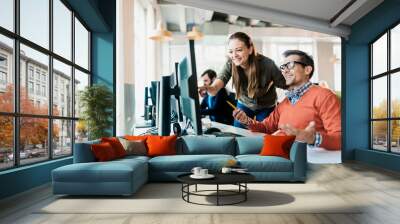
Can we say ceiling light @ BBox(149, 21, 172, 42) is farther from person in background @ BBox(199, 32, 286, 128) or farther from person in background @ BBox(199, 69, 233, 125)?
person in background @ BBox(199, 32, 286, 128)

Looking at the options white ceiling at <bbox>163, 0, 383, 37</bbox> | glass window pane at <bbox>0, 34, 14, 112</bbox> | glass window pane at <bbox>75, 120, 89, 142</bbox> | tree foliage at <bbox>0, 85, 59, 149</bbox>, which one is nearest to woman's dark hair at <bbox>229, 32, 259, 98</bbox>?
white ceiling at <bbox>163, 0, 383, 37</bbox>

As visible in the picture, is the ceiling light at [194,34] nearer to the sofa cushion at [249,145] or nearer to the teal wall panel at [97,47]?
the teal wall panel at [97,47]

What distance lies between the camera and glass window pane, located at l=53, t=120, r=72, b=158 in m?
6.65

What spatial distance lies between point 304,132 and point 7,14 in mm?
6167

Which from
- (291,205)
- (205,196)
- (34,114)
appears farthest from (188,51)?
(291,205)

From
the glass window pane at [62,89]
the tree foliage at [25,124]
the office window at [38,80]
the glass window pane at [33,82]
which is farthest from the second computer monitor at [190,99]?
the glass window pane at [33,82]

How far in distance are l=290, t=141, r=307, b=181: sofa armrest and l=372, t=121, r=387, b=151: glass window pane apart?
3401 millimetres

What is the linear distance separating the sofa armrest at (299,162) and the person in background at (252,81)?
2714 millimetres

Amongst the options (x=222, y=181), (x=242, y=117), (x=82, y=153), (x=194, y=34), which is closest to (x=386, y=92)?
(x=242, y=117)

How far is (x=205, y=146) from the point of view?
6.81 metres

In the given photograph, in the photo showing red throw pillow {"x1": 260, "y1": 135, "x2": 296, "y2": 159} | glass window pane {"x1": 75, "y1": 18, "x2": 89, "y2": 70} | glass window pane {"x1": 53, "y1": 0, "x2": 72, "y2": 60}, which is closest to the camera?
red throw pillow {"x1": 260, "y1": 135, "x2": 296, "y2": 159}

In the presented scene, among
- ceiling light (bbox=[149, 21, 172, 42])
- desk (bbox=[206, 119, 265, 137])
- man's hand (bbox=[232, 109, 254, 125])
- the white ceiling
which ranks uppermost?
the white ceiling

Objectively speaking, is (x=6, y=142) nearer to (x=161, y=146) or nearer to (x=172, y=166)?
(x=172, y=166)

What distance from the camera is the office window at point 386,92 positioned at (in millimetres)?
8067
